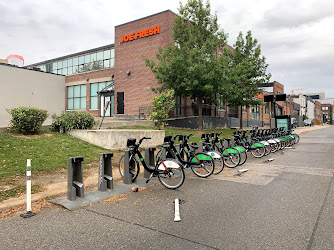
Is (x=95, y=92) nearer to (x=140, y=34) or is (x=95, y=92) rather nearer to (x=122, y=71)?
(x=122, y=71)

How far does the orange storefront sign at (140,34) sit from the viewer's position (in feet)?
89.5

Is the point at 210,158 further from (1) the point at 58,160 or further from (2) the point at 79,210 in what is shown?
(1) the point at 58,160

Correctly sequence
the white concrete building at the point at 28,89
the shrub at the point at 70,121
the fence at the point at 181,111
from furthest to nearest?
the white concrete building at the point at 28,89 → the fence at the point at 181,111 → the shrub at the point at 70,121

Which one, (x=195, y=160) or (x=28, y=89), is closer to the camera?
(x=195, y=160)

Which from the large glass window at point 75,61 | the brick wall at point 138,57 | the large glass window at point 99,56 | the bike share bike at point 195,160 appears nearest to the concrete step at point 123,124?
the brick wall at point 138,57

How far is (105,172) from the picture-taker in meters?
6.53

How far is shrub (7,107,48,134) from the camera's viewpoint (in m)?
11.1

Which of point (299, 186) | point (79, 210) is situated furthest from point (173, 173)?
point (299, 186)

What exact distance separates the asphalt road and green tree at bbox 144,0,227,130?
1513cm

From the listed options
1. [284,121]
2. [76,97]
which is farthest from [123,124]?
[76,97]

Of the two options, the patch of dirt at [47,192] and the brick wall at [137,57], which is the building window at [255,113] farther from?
the patch of dirt at [47,192]

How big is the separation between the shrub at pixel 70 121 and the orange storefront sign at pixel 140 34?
16.6 meters

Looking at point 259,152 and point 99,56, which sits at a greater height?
point 99,56

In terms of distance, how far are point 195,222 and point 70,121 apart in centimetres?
1043
